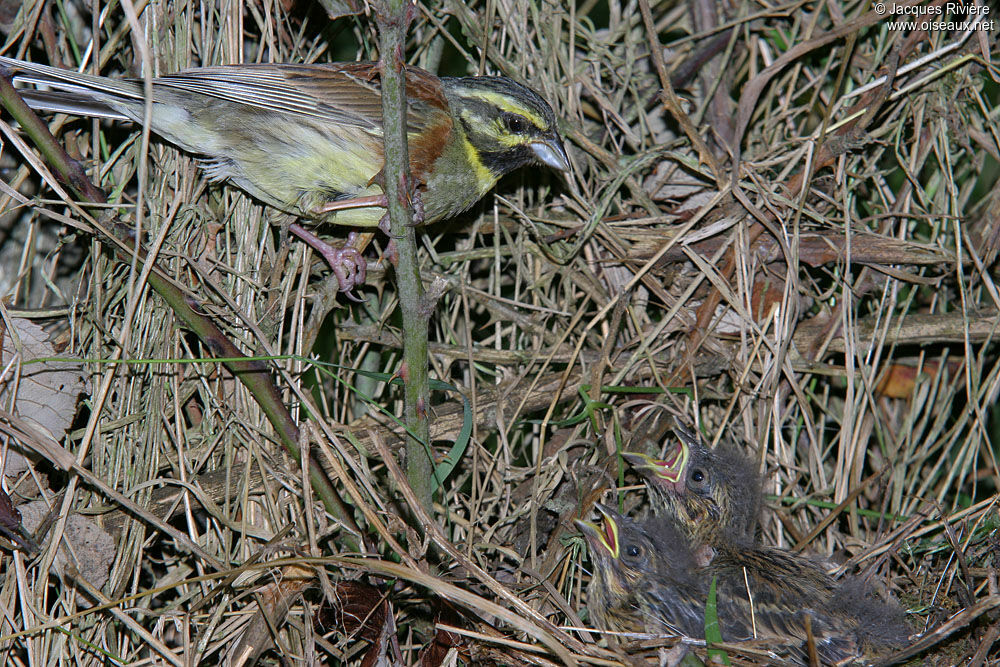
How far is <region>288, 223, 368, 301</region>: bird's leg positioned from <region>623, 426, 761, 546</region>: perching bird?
1.29 meters

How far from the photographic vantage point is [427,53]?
146 inches

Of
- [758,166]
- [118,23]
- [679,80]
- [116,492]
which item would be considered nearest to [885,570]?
[758,166]

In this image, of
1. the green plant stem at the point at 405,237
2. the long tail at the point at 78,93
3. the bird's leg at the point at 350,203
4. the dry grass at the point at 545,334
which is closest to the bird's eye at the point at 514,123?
the dry grass at the point at 545,334

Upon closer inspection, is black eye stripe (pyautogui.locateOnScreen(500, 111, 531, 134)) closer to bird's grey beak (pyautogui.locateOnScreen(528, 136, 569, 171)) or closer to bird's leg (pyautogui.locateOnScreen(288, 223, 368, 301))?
bird's grey beak (pyautogui.locateOnScreen(528, 136, 569, 171))

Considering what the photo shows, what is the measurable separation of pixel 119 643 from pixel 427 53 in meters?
2.73

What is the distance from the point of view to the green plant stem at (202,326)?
8.71 ft

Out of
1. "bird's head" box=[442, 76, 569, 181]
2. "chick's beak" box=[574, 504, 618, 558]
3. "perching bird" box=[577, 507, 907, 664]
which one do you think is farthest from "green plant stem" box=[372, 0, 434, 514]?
"bird's head" box=[442, 76, 569, 181]

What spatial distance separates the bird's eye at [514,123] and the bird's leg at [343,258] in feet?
2.63

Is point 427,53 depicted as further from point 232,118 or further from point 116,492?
point 116,492

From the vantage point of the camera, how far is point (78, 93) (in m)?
2.91

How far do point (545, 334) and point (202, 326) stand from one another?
1433 mm

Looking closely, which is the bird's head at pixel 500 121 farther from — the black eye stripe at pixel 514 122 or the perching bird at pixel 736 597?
the perching bird at pixel 736 597

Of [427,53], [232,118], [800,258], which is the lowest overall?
[800,258]

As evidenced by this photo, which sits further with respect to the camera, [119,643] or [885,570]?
[885,570]
